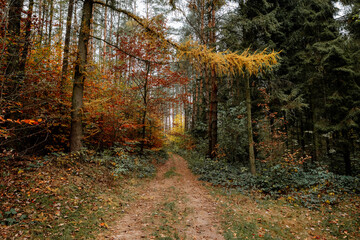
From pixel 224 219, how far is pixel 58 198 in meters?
4.49

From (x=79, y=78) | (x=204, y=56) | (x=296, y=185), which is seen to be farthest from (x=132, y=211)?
(x=296, y=185)

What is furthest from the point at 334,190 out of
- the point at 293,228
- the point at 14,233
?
the point at 14,233

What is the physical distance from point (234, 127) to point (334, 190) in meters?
5.35

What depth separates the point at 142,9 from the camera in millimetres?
17844

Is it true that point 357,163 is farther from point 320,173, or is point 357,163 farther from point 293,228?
point 293,228

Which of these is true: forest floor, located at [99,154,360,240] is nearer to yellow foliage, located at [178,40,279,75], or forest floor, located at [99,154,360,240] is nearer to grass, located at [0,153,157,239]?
grass, located at [0,153,157,239]

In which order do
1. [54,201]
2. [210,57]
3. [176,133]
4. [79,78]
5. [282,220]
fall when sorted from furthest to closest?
[176,133] < [79,78] < [210,57] < [282,220] < [54,201]

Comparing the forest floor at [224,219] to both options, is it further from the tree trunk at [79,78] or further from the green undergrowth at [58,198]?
the tree trunk at [79,78]

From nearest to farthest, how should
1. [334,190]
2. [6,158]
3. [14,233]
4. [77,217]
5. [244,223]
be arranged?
[14,233] → [77,217] → [6,158] → [244,223] → [334,190]

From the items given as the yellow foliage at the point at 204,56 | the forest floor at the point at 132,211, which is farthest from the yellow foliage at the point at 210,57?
the forest floor at the point at 132,211

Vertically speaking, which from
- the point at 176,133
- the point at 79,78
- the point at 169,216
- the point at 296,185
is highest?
the point at 79,78

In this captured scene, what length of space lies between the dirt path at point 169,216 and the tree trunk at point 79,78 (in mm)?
3141

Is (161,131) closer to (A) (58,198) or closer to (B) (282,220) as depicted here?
(A) (58,198)

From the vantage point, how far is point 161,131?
13977 millimetres
